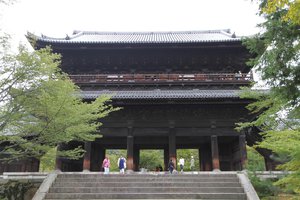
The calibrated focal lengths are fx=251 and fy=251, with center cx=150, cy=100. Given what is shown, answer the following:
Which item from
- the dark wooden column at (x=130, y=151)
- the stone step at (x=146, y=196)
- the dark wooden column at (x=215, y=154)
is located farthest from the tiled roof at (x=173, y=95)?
the stone step at (x=146, y=196)

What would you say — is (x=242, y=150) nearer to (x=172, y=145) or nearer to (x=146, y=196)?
(x=172, y=145)

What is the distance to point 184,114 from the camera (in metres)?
17.1

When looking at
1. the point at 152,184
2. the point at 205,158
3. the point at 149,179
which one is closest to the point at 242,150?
the point at 205,158

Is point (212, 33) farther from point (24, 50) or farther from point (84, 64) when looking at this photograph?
point (24, 50)

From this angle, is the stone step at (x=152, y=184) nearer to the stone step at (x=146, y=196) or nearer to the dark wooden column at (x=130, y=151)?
the stone step at (x=146, y=196)

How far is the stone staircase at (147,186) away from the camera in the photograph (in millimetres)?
10852

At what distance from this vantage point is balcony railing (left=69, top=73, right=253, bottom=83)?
58.0ft

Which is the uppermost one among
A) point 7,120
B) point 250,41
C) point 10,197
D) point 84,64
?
point 84,64

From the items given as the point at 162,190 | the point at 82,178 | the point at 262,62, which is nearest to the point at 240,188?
the point at 162,190

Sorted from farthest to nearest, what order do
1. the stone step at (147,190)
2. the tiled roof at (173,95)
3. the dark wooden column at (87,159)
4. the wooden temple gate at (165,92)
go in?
the wooden temple gate at (165,92)
the dark wooden column at (87,159)
the tiled roof at (173,95)
the stone step at (147,190)

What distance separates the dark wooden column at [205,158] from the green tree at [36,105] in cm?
1146

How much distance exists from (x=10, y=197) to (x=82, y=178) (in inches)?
126

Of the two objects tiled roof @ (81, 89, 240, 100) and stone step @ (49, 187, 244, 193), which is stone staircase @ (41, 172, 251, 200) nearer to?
stone step @ (49, 187, 244, 193)

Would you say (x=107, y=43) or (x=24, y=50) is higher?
(x=107, y=43)
